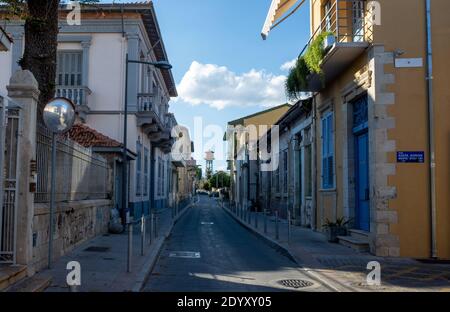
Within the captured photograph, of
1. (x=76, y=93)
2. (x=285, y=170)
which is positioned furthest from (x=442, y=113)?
(x=76, y=93)

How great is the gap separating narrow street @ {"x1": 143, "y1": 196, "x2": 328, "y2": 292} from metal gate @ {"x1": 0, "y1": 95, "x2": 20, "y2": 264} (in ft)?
7.37

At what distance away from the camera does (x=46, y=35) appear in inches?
416

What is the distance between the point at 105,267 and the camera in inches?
383

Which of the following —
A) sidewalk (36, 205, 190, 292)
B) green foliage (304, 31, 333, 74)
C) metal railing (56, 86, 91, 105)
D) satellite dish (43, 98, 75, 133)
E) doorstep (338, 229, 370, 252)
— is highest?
metal railing (56, 86, 91, 105)

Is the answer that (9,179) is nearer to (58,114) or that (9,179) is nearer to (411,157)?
(58,114)

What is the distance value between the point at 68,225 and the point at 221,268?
12.4 feet

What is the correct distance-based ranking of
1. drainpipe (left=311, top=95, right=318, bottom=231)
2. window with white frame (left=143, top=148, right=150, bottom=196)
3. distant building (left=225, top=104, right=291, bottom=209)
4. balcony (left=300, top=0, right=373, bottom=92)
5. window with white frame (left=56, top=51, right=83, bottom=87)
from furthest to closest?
1. distant building (left=225, top=104, right=291, bottom=209)
2. window with white frame (left=143, top=148, right=150, bottom=196)
3. window with white frame (left=56, top=51, right=83, bottom=87)
4. drainpipe (left=311, top=95, right=318, bottom=231)
5. balcony (left=300, top=0, right=373, bottom=92)

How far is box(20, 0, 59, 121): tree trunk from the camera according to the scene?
1043 centimetres

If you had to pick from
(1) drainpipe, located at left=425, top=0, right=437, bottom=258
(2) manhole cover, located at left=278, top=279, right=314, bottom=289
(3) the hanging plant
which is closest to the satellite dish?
(2) manhole cover, located at left=278, top=279, right=314, bottom=289

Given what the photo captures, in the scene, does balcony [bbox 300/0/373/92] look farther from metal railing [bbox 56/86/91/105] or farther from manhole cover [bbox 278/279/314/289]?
metal railing [bbox 56/86/91/105]

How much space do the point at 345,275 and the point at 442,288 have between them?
1.80m

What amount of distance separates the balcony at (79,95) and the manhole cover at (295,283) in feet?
51.6
